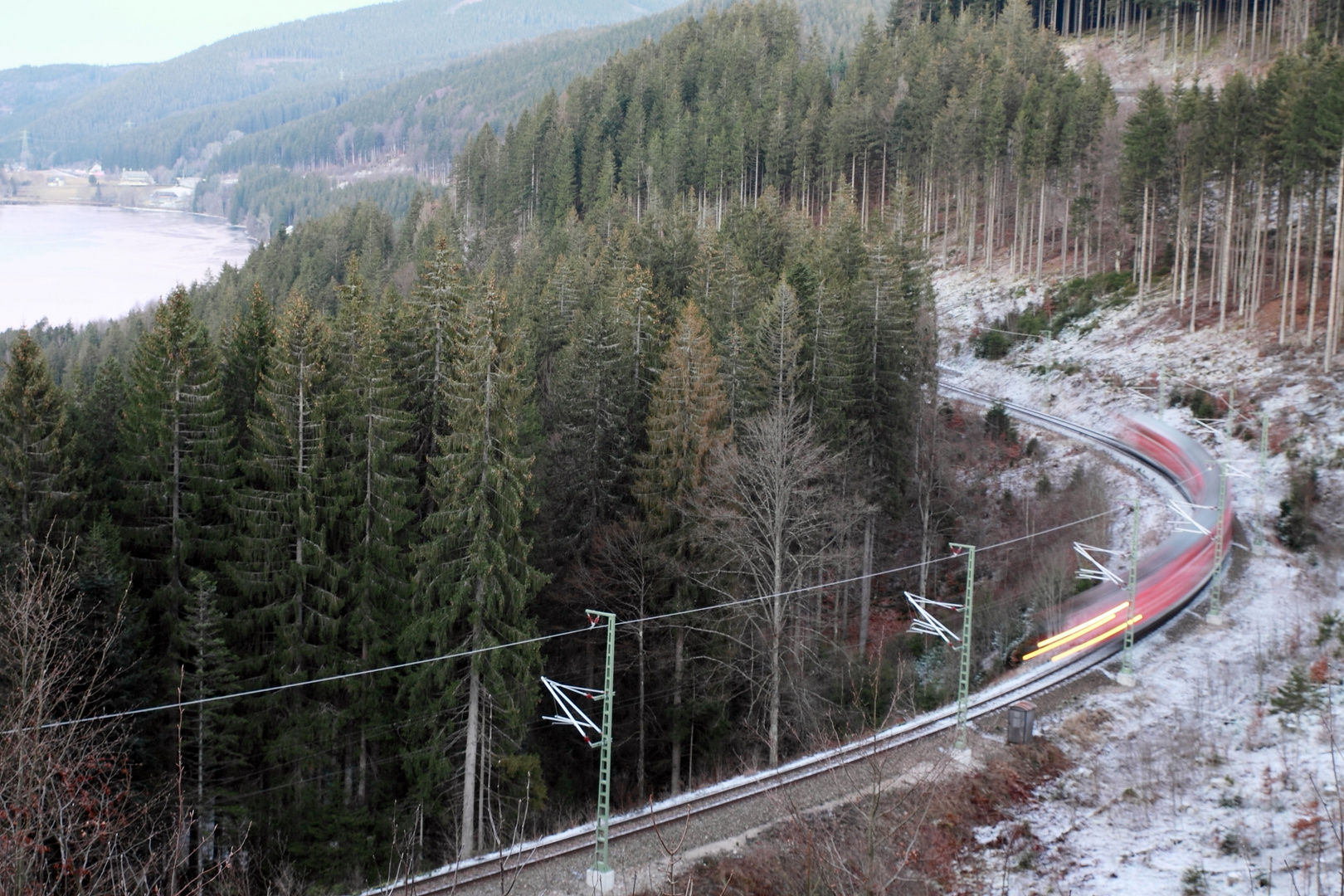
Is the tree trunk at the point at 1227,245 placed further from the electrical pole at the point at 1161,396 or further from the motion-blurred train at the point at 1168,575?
the motion-blurred train at the point at 1168,575

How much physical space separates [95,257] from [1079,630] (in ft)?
499

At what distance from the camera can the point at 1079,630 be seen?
29453mm

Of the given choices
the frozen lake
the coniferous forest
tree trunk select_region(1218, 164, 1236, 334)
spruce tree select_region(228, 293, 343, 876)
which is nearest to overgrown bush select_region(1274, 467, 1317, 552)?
the coniferous forest

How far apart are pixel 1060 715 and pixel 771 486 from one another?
9392 millimetres

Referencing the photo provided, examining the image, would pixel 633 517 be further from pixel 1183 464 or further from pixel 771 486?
pixel 1183 464

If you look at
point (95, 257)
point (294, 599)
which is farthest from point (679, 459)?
point (95, 257)

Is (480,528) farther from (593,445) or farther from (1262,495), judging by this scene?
(1262,495)

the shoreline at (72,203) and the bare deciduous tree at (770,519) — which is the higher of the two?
the shoreline at (72,203)

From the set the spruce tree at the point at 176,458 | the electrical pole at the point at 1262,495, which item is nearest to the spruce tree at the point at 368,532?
the spruce tree at the point at 176,458

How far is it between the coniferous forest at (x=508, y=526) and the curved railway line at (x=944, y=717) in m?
2.07

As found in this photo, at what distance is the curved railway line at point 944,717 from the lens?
18.9m

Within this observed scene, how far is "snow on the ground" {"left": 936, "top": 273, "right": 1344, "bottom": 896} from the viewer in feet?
59.5

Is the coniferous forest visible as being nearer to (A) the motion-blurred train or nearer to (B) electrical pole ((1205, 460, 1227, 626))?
(A) the motion-blurred train

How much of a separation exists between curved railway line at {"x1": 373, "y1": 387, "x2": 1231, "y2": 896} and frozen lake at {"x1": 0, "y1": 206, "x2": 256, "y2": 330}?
319 feet
